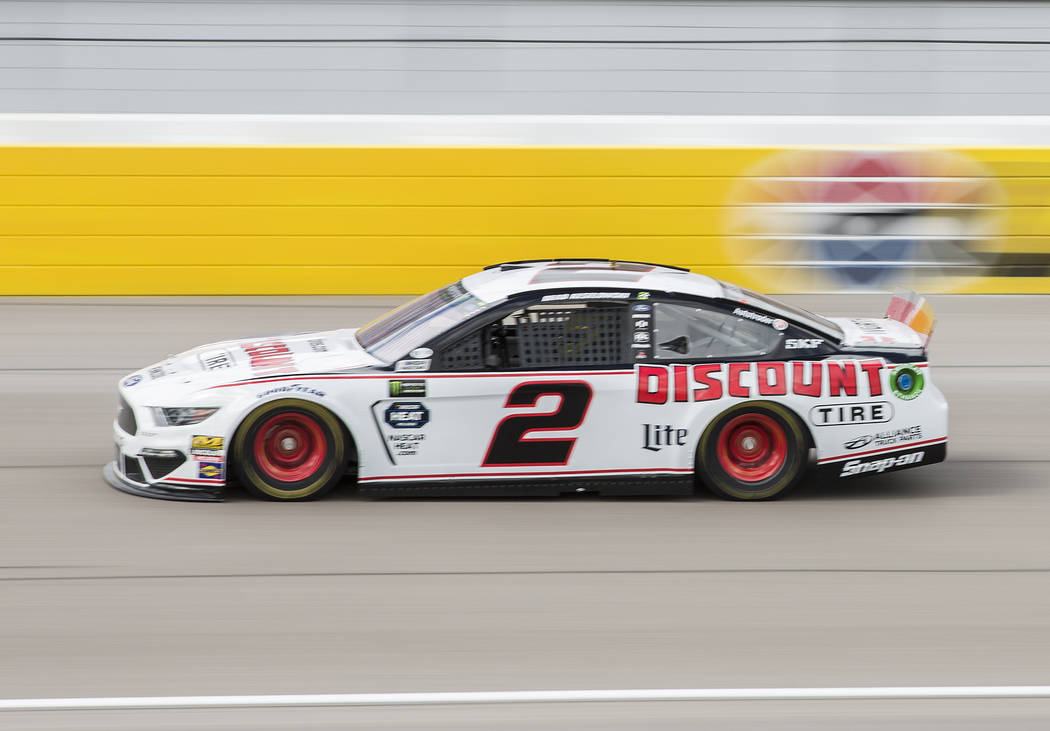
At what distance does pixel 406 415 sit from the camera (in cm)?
650

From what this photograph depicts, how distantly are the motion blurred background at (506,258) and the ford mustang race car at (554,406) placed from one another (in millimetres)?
188

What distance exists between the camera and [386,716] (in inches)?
171

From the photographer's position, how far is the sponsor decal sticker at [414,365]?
21.4 ft

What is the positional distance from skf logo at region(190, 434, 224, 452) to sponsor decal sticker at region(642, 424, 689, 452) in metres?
2.04

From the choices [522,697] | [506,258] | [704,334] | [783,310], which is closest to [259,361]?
[704,334]
